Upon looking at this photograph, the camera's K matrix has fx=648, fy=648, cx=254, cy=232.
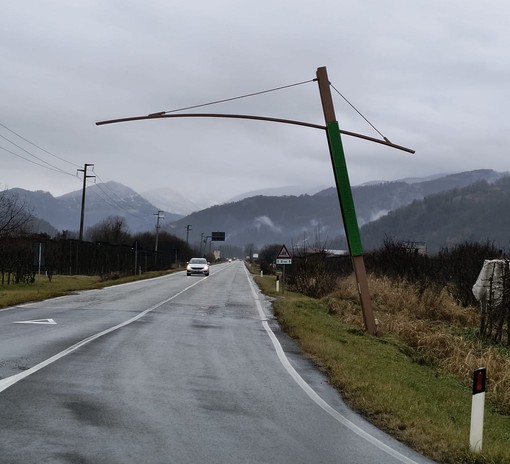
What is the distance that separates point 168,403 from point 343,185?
34.9 feet

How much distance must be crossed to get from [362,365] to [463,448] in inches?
205

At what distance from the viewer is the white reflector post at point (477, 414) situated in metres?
6.26

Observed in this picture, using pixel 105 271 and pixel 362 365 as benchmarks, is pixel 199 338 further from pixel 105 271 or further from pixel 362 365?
pixel 105 271

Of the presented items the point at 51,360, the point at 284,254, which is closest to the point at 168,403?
the point at 51,360

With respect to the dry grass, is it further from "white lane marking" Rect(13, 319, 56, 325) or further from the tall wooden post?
"white lane marking" Rect(13, 319, 56, 325)

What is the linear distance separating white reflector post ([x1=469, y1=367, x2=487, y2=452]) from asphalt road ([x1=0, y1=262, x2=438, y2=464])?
2.04ft

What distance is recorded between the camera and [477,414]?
638 centimetres

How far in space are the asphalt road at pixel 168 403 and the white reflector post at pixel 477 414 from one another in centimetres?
62

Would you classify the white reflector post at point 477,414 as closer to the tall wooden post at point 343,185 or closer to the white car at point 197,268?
the tall wooden post at point 343,185

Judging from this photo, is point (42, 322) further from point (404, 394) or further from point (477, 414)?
point (477, 414)

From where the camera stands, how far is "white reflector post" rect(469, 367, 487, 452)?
247 inches

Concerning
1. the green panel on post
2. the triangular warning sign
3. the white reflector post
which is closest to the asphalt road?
the white reflector post

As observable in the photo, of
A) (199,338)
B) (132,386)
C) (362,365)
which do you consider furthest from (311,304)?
(132,386)

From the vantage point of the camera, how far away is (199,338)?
1434 cm
